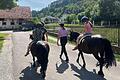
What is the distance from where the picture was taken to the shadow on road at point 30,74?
12.4m

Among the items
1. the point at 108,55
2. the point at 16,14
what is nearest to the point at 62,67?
the point at 108,55

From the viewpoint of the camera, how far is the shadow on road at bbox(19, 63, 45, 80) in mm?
12352

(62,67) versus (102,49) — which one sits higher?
(102,49)

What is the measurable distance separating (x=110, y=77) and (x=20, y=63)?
5387mm

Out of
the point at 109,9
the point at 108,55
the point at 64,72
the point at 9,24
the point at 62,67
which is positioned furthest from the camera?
the point at 9,24

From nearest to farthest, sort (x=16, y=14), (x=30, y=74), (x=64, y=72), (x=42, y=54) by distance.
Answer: (x=42, y=54), (x=30, y=74), (x=64, y=72), (x=16, y=14)

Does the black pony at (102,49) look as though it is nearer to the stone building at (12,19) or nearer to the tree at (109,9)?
the tree at (109,9)

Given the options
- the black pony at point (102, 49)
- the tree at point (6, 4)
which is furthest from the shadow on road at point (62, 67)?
the tree at point (6, 4)

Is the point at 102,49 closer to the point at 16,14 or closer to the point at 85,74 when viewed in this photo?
the point at 85,74

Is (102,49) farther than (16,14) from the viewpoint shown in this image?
No

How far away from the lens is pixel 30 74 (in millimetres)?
13203

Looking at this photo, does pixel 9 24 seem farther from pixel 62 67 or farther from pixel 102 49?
pixel 102 49

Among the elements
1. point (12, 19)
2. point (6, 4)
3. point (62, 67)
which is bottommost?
point (12, 19)

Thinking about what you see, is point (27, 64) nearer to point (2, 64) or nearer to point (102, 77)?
point (2, 64)
